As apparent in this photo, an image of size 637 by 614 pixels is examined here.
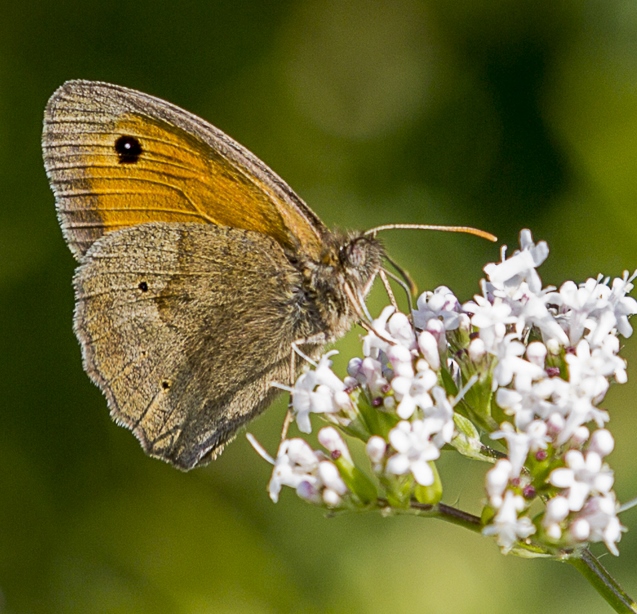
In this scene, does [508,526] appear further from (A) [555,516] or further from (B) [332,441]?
(B) [332,441]

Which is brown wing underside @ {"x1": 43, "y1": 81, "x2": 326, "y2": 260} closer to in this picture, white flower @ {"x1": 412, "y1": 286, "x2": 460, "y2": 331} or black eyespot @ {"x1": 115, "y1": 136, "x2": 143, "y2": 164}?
black eyespot @ {"x1": 115, "y1": 136, "x2": 143, "y2": 164}

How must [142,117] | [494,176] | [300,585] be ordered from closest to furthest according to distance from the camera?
[142,117]
[300,585]
[494,176]

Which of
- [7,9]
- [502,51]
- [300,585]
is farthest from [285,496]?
[7,9]

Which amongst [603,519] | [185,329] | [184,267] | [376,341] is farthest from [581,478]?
[184,267]

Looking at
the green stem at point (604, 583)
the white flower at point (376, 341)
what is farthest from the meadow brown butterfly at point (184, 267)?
the green stem at point (604, 583)

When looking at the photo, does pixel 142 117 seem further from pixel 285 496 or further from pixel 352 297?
pixel 285 496

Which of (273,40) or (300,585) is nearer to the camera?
(300,585)

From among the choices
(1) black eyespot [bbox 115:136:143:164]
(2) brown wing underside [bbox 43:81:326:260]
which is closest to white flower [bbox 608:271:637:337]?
(2) brown wing underside [bbox 43:81:326:260]
